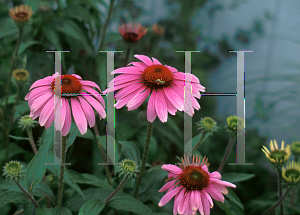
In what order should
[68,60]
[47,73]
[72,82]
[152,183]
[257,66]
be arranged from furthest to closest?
[257,66] → [68,60] → [47,73] → [152,183] → [72,82]

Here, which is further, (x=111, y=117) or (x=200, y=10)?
(x=200, y=10)

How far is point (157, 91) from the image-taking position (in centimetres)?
44

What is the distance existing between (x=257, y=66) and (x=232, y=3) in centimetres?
47

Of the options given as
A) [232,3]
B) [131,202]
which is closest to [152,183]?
[131,202]

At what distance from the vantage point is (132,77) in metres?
0.47

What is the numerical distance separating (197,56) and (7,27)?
1118 millimetres

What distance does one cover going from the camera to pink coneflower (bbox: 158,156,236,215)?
1.38ft

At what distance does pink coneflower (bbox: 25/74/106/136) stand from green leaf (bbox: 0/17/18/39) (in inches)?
19.5

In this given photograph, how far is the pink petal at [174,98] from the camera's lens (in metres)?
0.41

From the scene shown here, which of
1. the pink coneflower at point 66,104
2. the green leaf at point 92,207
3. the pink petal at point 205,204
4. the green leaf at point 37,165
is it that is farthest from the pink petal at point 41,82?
the pink petal at point 205,204

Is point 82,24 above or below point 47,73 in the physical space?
above

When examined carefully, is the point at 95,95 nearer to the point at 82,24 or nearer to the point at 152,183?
the point at 152,183

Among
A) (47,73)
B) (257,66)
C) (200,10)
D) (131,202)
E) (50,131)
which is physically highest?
(200,10)

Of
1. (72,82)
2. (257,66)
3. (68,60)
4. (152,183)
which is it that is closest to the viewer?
(72,82)
